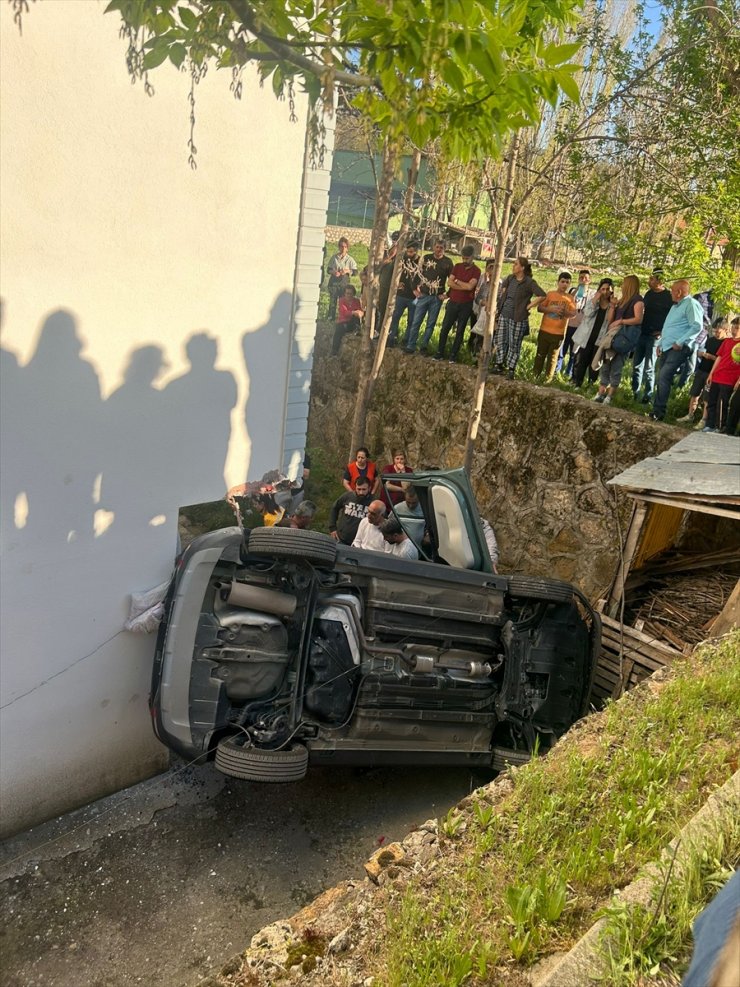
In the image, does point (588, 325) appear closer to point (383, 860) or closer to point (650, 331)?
point (650, 331)

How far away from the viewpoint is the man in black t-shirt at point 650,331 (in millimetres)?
8867

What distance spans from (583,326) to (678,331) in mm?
1319

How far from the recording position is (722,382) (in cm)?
820

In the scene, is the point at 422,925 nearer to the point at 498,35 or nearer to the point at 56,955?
the point at 56,955

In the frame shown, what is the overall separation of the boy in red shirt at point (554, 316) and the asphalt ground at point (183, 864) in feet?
19.0

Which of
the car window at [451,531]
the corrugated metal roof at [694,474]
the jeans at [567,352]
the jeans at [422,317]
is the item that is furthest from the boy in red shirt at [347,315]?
the car window at [451,531]

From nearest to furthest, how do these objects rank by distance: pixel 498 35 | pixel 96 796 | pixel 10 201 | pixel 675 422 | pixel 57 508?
pixel 498 35 → pixel 10 201 → pixel 57 508 → pixel 96 796 → pixel 675 422

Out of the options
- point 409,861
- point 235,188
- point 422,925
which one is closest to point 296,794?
point 409,861

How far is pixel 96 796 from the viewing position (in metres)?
5.76

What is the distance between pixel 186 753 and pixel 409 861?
202 centimetres

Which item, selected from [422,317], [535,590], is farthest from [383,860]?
[422,317]

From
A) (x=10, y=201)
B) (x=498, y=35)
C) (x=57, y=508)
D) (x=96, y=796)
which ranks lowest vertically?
(x=96, y=796)

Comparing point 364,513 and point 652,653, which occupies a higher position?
point 364,513

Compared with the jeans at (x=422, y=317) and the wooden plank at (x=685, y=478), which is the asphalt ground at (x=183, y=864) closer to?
the wooden plank at (x=685, y=478)
